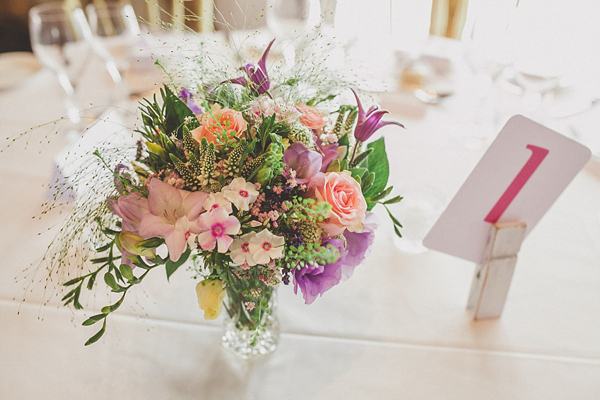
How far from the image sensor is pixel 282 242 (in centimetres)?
58

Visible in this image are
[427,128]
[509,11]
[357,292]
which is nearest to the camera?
[357,292]

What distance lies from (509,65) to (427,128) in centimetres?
28

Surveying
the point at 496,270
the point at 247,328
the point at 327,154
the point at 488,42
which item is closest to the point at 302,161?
the point at 327,154

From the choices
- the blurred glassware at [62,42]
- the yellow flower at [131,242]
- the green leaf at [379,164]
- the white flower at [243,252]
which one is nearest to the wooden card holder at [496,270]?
the green leaf at [379,164]

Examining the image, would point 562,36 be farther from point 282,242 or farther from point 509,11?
point 282,242

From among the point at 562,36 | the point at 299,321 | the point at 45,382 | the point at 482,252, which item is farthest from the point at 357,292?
the point at 562,36

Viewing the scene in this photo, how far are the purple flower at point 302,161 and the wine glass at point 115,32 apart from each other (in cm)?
103

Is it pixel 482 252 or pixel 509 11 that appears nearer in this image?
pixel 482 252

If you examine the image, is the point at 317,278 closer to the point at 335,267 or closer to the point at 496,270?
the point at 335,267

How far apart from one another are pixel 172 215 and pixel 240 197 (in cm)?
9

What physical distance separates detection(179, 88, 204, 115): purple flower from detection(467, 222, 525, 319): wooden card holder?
54cm

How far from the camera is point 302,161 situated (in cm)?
60

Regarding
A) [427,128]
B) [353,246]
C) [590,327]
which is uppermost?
[353,246]

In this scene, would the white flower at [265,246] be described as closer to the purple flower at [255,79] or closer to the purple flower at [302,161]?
the purple flower at [302,161]
